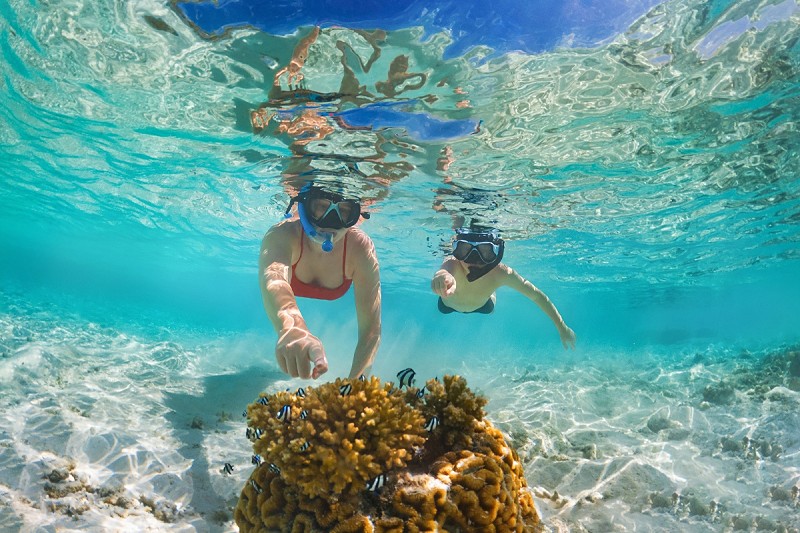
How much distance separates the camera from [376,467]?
124 inches

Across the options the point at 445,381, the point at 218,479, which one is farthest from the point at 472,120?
the point at 218,479

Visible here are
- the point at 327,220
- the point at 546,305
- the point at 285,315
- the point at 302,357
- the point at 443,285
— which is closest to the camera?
→ the point at 302,357

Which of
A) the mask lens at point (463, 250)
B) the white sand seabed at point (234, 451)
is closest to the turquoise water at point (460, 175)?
the white sand seabed at point (234, 451)

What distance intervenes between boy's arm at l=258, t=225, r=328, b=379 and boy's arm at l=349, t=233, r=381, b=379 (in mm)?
1260

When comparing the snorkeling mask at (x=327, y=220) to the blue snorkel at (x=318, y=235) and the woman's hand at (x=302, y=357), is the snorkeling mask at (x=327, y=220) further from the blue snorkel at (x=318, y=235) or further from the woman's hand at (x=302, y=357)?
the woman's hand at (x=302, y=357)

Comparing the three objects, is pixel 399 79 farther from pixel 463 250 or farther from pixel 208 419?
pixel 208 419

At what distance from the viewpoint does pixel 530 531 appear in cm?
382

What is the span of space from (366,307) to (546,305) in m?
4.69

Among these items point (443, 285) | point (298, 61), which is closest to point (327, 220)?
point (443, 285)

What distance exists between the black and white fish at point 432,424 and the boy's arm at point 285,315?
1.23 m

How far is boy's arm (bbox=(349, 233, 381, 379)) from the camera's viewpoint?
608cm

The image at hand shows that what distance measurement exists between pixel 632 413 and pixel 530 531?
9.40 meters

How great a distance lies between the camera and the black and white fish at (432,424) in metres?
3.68

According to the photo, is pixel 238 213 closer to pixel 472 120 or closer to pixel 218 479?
pixel 472 120
